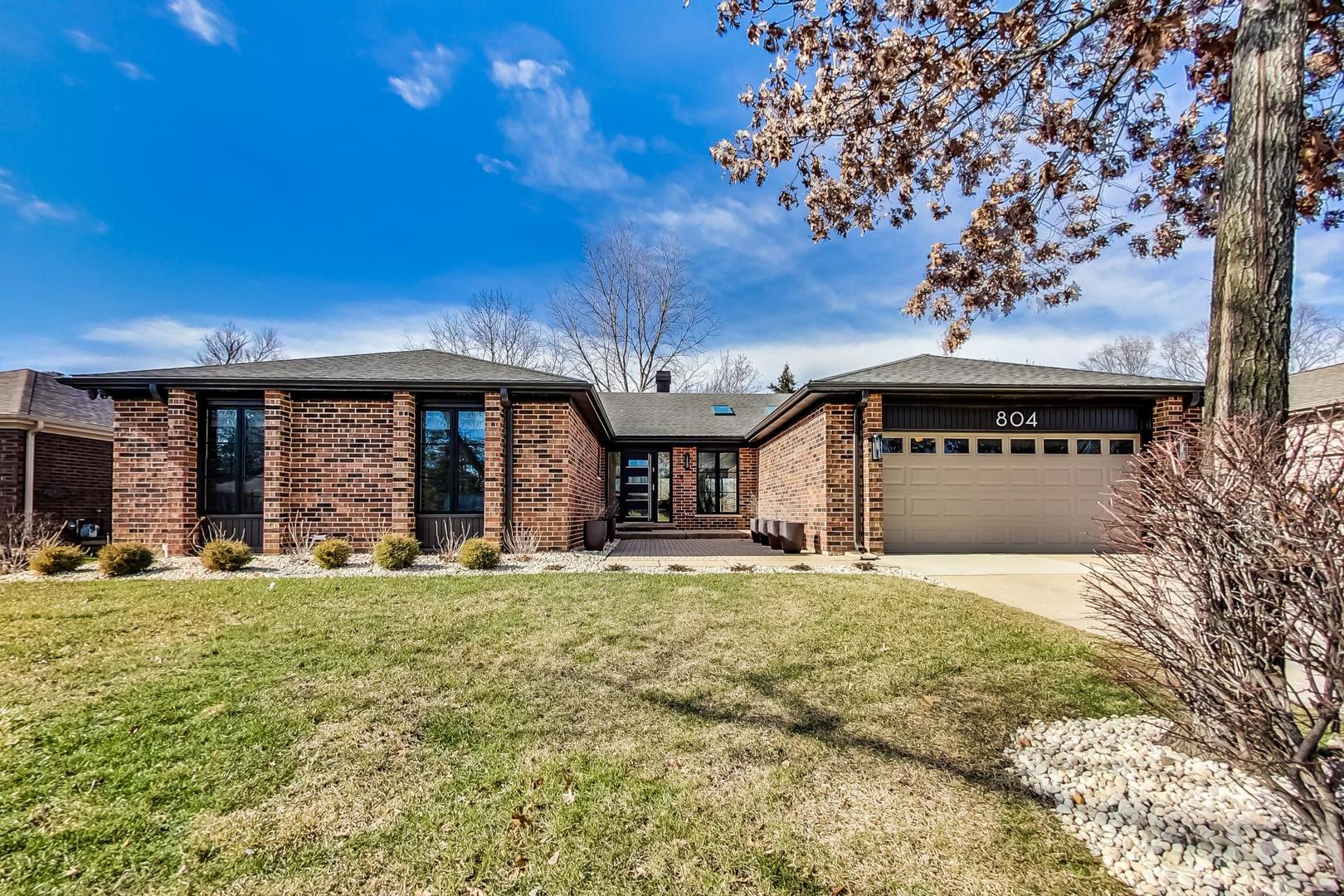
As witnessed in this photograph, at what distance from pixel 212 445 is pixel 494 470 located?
212 inches

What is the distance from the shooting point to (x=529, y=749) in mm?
3100

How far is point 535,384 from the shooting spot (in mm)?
9508

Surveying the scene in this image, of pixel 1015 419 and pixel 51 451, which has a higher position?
pixel 1015 419

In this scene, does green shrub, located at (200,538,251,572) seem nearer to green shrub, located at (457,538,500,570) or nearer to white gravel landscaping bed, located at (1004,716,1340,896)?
green shrub, located at (457,538,500,570)

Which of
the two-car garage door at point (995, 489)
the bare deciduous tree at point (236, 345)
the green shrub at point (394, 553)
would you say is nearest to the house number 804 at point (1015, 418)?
the two-car garage door at point (995, 489)

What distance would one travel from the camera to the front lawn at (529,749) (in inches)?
86.5

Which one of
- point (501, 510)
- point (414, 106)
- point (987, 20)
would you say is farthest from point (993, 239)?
point (414, 106)

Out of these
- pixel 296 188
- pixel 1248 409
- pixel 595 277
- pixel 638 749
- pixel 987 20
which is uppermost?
pixel 595 277

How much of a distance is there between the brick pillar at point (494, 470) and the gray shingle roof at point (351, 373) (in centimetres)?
51

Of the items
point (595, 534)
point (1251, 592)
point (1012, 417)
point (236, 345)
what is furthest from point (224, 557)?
point (236, 345)

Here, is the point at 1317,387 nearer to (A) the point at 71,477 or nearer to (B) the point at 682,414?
(B) the point at 682,414

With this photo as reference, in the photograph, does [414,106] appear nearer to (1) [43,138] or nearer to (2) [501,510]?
(1) [43,138]

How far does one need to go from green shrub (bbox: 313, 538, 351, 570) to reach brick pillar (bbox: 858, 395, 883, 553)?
350 inches

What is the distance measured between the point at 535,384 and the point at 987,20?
780 centimetres
